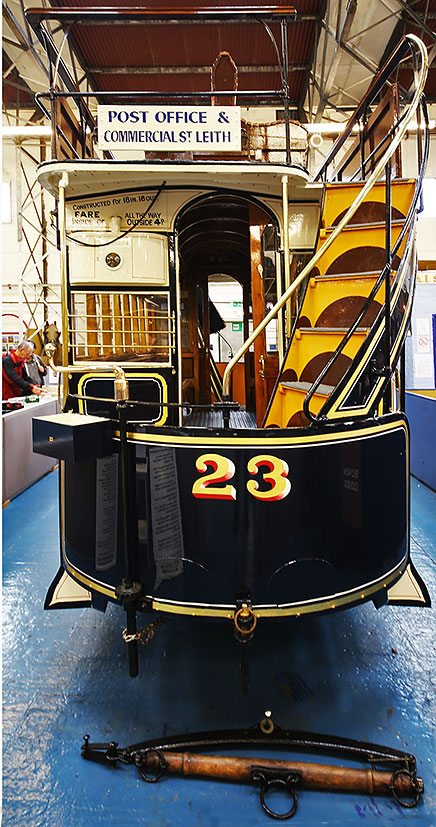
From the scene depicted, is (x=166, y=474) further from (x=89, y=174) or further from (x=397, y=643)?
(x=89, y=174)

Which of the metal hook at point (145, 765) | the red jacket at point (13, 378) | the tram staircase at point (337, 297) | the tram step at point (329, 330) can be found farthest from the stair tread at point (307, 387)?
the red jacket at point (13, 378)

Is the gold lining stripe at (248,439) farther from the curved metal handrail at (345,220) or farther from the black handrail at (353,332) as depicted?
the curved metal handrail at (345,220)

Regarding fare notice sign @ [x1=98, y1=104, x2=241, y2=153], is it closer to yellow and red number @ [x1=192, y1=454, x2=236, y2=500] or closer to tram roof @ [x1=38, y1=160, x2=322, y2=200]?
tram roof @ [x1=38, y1=160, x2=322, y2=200]

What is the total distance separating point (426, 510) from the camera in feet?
16.4

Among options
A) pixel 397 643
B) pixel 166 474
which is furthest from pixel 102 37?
pixel 397 643

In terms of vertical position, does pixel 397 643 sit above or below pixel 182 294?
below

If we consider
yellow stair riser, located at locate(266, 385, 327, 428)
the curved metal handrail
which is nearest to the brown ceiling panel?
the curved metal handrail

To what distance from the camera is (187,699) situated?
2.39 metres

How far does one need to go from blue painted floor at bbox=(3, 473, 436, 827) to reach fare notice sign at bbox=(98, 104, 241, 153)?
3123 millimetres

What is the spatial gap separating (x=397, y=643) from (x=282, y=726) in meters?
1.01

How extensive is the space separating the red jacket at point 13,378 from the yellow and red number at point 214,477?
6003 mm

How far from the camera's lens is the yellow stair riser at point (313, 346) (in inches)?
119

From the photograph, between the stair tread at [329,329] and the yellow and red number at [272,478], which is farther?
the stair tread at [329,329]

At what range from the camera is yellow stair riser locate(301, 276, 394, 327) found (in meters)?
3.21
